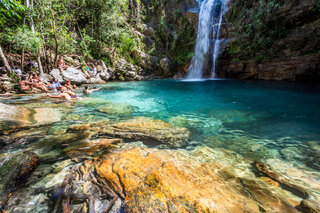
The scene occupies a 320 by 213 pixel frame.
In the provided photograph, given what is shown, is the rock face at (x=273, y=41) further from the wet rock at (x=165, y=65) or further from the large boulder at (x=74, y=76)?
the large boulder at (x=74, y=76)

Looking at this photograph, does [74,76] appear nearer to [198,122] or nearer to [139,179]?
[198,122]

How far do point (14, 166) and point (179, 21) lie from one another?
23.6 meters

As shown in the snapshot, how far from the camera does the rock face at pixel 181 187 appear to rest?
1256 mm

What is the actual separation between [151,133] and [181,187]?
1634 mm

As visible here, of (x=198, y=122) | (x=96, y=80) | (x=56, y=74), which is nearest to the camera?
(x=198, y=122)

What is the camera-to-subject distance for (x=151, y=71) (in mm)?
19859

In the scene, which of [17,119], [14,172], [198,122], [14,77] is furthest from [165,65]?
[14,172]

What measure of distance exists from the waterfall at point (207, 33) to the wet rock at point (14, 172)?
17.2 m

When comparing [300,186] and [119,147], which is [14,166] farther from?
[300,186]

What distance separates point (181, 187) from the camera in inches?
57.4

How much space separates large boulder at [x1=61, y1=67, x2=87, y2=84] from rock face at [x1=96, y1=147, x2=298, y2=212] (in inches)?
458

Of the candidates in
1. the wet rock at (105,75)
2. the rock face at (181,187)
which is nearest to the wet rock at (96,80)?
the wet rock at (105,75)

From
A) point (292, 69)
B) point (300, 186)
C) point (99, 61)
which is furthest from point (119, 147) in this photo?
point (99, 61)

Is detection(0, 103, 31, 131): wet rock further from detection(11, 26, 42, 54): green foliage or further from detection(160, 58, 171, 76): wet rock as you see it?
detection(160, 58, 171, 76): wet rock
